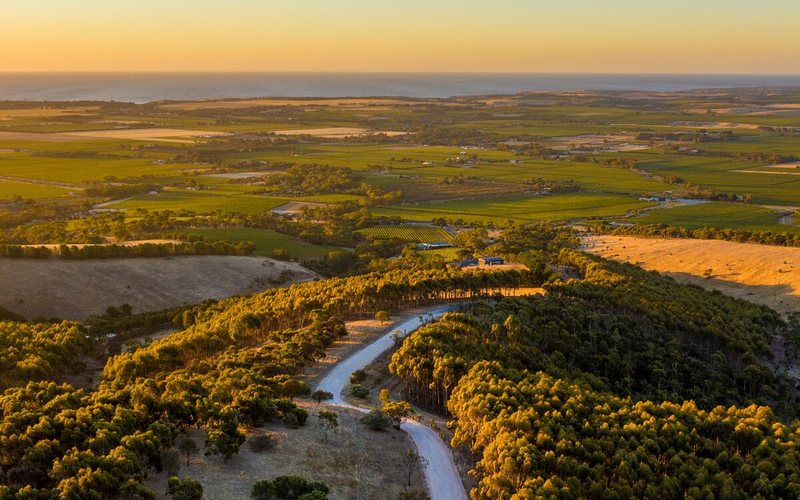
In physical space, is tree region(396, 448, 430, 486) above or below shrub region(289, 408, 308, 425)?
below

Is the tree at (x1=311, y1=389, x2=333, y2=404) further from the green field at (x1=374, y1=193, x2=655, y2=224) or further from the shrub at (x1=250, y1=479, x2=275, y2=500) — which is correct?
the green field at (x1=374, y1=193, x2=655, y2=224)

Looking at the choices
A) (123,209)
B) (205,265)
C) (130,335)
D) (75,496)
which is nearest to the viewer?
(75,496)

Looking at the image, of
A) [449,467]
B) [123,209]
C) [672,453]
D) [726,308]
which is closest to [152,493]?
[449,467]

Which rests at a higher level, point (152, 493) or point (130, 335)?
point (152, 493)

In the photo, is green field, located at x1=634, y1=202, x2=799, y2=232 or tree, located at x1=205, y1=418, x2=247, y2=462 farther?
green field, located at x1=634, y1=202, x2=799, y2=232

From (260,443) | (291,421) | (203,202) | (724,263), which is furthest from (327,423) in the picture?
(203,202)

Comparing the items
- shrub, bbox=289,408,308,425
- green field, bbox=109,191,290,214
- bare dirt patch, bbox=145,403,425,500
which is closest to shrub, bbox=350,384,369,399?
bare dirt patch, bbox=145,403,425,500

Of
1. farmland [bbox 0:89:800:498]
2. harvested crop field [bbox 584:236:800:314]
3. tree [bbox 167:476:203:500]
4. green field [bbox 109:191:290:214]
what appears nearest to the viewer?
tree [bbox 167:476:203:500]

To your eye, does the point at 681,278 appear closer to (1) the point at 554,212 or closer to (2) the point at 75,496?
(1) the point at 554,212
